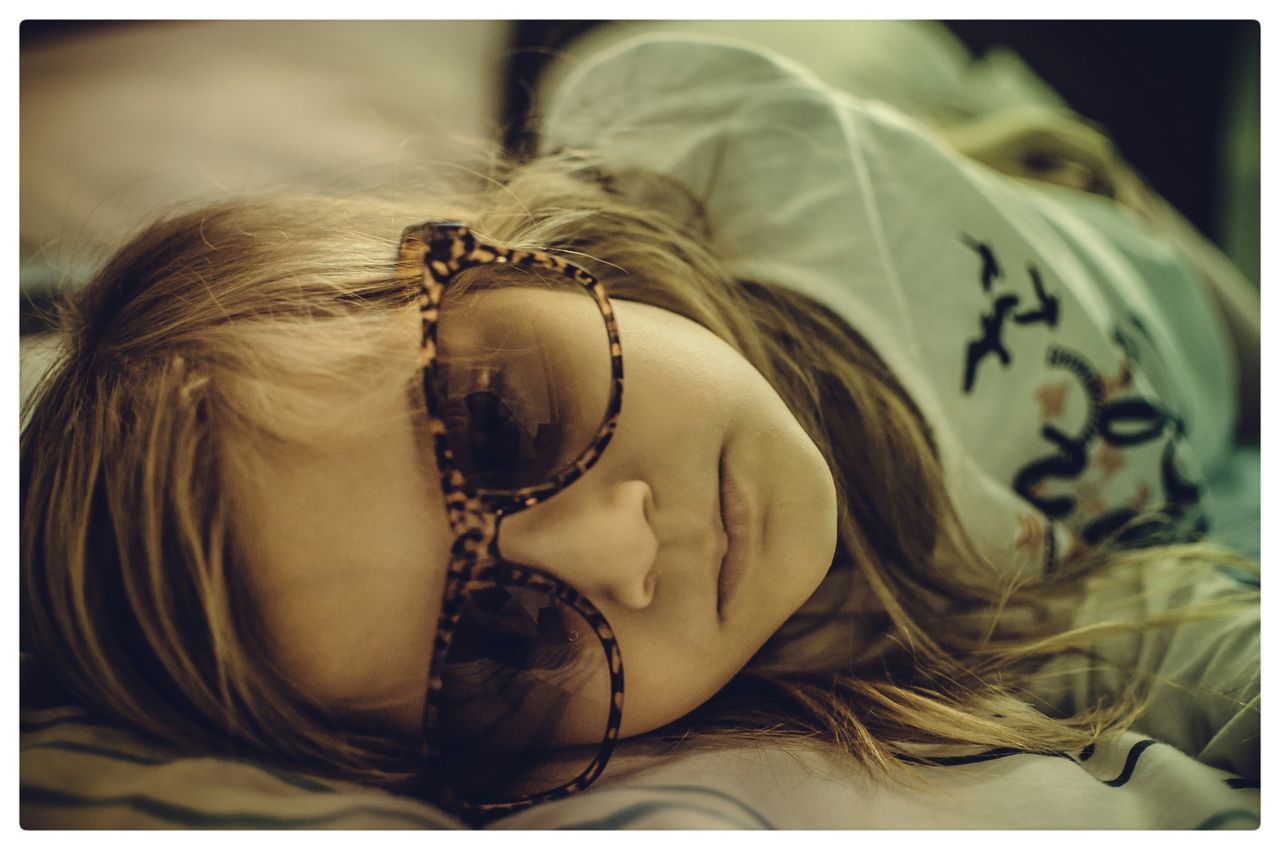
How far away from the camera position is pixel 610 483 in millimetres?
358

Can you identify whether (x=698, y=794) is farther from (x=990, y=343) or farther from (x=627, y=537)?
(x=990, y=343)

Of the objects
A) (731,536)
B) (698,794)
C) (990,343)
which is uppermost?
(990,343)

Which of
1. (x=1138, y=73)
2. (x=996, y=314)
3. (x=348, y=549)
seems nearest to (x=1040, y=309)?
(x=996, y=314)

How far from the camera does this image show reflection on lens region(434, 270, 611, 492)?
1.09ft

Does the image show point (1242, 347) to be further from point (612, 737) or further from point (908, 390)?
point (612, 737)

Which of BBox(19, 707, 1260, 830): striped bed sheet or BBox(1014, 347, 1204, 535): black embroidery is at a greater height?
BBox(1014, 347, 1204, 535): black embroidery

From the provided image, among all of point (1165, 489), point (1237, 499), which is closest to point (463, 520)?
point (1165, 489)

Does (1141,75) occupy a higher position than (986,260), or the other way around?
(1141,75)

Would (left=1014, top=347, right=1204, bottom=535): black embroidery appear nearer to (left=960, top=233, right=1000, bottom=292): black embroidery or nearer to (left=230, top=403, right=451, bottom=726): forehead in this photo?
(left=960, top=233, right=1000, bottom=292): black embroidery

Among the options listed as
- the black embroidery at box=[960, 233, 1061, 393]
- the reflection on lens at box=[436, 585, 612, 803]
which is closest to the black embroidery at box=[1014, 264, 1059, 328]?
the black embroidery at box=[960, 233, 1061, 393]

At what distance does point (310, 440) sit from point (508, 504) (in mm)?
90

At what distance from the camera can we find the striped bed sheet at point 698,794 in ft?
1.04

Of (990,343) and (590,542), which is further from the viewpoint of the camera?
(990,343)

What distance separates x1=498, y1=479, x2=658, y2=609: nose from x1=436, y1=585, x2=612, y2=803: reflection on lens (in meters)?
0.02
